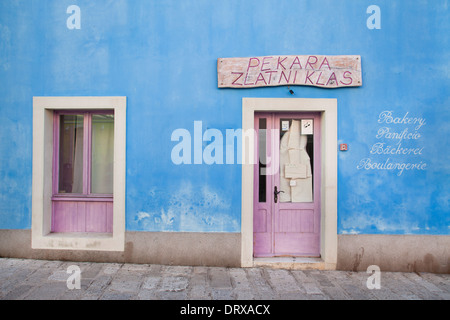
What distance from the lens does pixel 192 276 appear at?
4.35 meters

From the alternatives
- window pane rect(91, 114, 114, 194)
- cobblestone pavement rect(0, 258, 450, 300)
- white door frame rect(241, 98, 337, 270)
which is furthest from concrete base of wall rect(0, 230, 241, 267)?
window pane rect(91, 114, 114, 194)

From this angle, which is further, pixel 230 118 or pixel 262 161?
pixel 262 161

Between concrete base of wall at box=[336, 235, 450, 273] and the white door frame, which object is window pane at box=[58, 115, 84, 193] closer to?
the white door frame

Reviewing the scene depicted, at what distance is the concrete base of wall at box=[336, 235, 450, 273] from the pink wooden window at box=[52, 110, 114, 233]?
155 inches

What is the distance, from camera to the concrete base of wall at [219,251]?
464 centimetres

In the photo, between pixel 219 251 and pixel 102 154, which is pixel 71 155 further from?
pixel 219 251

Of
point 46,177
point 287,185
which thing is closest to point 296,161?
point 287,185

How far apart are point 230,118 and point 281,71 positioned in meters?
1.10

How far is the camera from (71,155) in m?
5.15

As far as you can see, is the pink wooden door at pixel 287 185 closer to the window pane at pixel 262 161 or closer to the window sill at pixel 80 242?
the window pane at pixel 262 161

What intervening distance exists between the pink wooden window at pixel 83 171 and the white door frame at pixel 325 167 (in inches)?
89.8

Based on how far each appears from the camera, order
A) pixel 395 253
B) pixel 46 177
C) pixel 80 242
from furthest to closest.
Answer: pixel 46 177, pixel 80 242, pixel 395 253

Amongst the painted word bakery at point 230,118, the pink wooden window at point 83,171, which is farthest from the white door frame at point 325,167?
the pink wooden window at point 83,171
